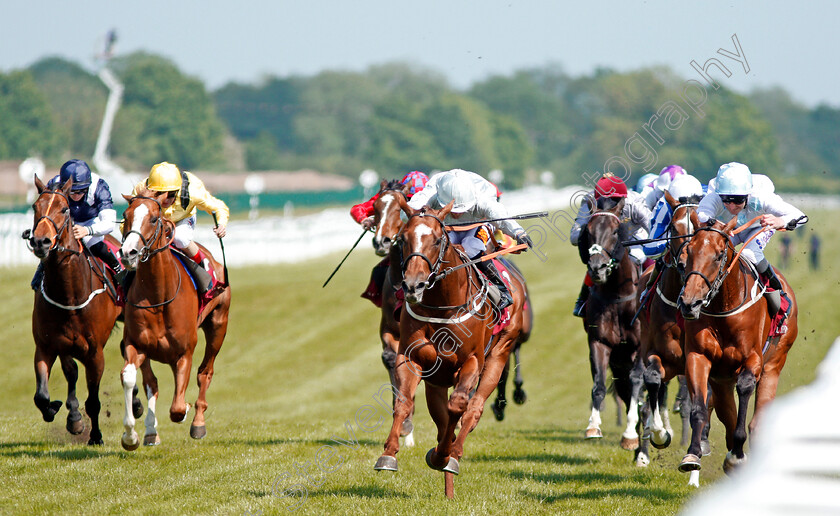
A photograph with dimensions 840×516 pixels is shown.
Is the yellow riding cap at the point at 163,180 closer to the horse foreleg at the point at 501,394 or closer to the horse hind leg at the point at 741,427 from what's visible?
the horse foreleg at the point at 501,394

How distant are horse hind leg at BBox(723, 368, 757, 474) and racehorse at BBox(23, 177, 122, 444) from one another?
5.94 meters

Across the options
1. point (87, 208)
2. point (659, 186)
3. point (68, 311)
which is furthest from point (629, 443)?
point (87, 208)

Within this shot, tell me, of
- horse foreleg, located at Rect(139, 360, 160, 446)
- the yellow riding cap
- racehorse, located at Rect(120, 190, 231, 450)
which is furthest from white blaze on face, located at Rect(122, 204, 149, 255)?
horse foreleg, located at Rect(139, 360, 160, 446)

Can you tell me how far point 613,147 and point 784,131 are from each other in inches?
1500

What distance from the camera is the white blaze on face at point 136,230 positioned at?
8.48 meters

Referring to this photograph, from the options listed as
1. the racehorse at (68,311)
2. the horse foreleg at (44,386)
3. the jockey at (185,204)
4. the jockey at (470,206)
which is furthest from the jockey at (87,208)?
the jockey at (470,206)

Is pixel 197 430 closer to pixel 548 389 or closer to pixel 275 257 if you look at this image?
pixel 548 389

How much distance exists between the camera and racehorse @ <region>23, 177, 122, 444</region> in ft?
30.8

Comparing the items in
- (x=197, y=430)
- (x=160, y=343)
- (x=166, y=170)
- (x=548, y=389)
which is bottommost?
(x=548, y=389)

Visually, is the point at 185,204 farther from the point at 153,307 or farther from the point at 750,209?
the point at 750,209

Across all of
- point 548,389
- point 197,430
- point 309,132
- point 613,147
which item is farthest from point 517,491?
point 309,132

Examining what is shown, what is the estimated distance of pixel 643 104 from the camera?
94.4 metres

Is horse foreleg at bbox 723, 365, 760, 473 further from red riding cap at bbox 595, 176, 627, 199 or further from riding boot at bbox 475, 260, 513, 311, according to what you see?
red riding cap at bbox 595, 176, 627, 199

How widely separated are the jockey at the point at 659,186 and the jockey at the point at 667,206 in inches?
4.4
